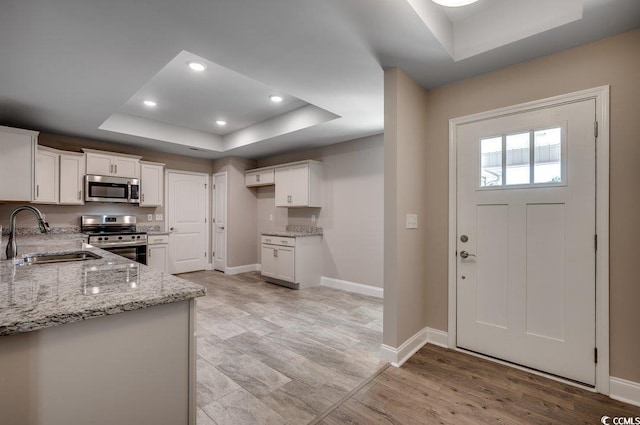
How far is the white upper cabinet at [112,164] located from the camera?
4578mm

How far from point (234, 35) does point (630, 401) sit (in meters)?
3.62

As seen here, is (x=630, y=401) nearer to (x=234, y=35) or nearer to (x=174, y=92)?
(x=234, y=35)

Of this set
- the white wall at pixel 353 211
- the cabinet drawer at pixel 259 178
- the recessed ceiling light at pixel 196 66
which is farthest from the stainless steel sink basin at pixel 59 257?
the cabinet drawer at pixel 259 178

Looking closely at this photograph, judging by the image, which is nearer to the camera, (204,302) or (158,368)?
(158,368)

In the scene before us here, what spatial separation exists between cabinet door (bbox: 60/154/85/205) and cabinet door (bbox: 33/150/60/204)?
65mm

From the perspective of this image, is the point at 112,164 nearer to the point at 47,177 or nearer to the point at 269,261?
the point at 47,177

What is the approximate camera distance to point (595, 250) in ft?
6.76

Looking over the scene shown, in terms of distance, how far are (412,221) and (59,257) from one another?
9.60 ft

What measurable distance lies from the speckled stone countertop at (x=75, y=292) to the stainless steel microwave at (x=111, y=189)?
11.4 feet

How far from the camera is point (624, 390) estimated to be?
1.94 m

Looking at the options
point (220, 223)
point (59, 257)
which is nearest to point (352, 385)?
point (59, 257)

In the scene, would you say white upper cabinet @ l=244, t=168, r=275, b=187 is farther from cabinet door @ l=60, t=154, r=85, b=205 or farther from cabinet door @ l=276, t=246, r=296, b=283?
cabinet door @ l=60, t=154, r=85, b=205

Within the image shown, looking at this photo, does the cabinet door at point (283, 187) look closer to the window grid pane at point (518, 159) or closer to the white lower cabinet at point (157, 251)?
the white lower cabinet at point (157, 251)

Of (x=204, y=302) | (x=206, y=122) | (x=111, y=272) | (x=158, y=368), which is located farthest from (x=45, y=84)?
(x=158, y=368)
